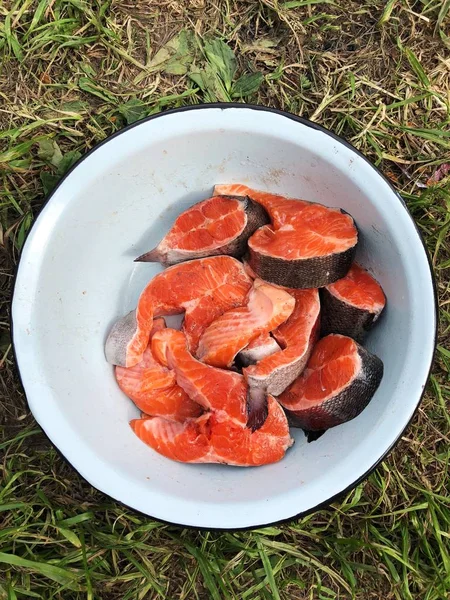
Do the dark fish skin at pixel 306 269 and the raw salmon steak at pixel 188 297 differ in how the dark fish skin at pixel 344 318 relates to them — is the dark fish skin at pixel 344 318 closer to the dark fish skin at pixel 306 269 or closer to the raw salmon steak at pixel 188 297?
the dark fish skin at pixel 306 269

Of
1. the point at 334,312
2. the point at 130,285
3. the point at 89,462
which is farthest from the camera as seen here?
the point at 130,285

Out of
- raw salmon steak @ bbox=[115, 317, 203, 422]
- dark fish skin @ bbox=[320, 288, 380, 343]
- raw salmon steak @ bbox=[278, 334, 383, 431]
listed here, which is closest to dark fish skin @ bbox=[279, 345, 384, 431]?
raw salmon steak @ bbox=[278, 334, 383, 431]

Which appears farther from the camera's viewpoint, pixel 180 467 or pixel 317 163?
pixel 180 467

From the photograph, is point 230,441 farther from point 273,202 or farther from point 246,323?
point 273,202

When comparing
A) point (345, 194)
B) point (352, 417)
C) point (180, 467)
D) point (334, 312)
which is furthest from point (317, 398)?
point (345, 194)

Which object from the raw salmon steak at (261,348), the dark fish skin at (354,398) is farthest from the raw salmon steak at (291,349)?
the dark fish skin at (354,398)

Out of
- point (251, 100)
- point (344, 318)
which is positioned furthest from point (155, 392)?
point (251, 100)

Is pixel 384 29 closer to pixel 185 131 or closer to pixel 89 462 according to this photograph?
pixel 185 131
